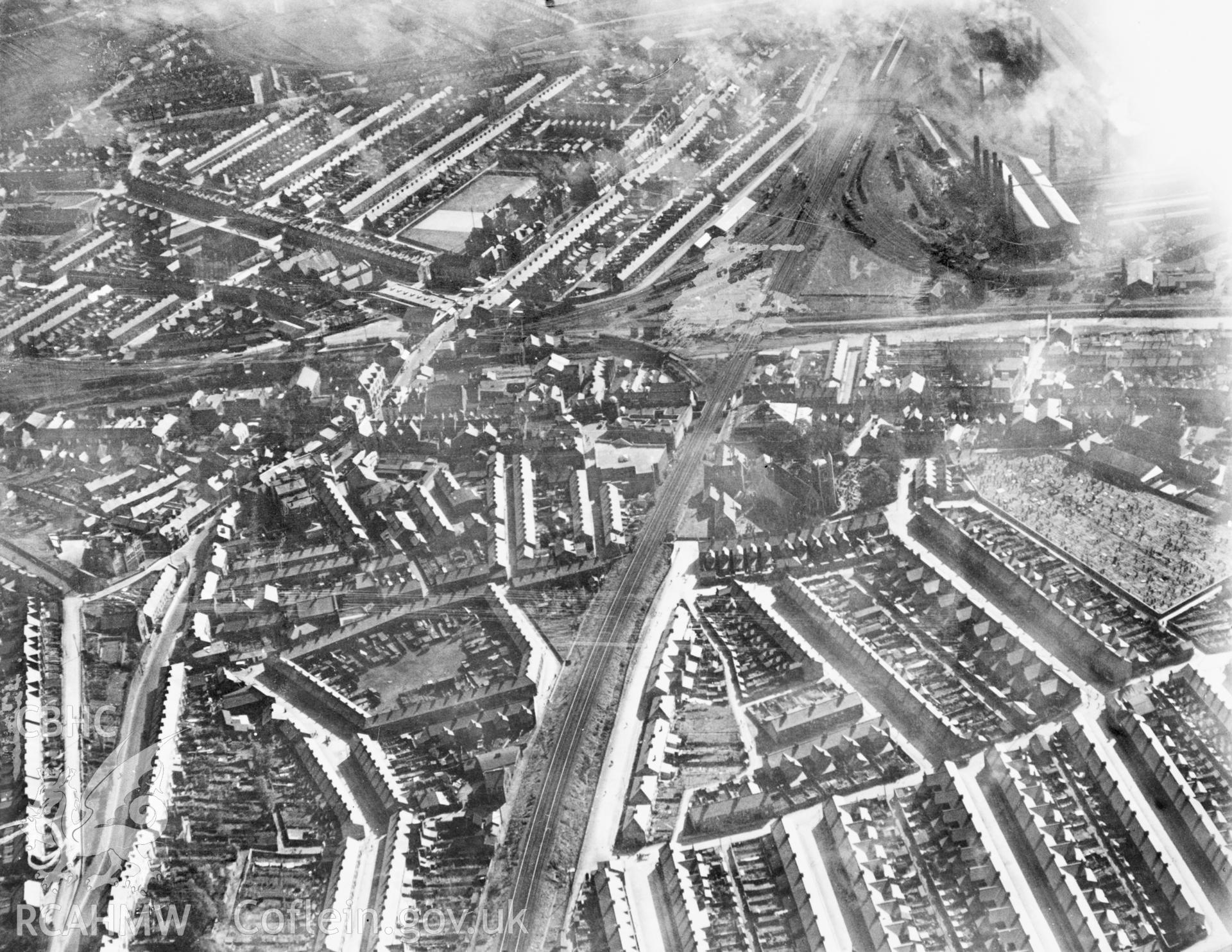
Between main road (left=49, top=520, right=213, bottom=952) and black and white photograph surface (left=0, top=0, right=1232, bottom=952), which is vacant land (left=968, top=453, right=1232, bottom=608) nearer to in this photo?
black and white photograph surface (left=0, top=0, right=1232, bottom=952)

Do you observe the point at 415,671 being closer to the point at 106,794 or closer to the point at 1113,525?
the point at 106,794

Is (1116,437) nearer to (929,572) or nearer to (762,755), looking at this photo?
(929,572)

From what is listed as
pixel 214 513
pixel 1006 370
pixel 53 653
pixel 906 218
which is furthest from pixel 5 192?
pixel 1006 370

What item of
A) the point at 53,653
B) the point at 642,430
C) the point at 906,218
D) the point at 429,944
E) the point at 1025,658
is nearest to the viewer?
the point at 429,944

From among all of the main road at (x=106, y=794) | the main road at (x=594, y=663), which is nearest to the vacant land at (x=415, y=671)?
the main road at (x=594, y=663)

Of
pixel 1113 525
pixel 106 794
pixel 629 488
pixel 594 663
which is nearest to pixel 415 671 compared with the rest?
pixel 594 663

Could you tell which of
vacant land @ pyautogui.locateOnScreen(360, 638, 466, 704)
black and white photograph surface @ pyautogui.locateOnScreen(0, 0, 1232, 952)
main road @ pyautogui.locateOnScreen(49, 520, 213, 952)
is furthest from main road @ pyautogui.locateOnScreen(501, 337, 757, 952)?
main road @ pyautogui.locateOnScreen(49, 520, 213, 952)
